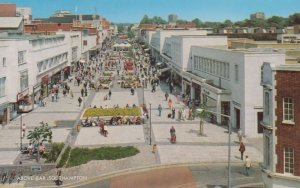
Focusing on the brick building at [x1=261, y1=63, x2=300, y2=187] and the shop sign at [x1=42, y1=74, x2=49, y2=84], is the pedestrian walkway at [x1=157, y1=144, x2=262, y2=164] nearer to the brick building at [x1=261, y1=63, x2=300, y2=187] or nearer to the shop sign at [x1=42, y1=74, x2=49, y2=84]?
the brick building at [x1=261, y1=63, x2=300, y2=187]

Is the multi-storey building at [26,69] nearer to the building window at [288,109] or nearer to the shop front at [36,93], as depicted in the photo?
the shop front at [36,93]

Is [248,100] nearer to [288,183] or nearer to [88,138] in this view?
[88,138]

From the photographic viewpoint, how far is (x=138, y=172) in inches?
1234

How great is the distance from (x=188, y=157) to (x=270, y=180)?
10369 millimetres

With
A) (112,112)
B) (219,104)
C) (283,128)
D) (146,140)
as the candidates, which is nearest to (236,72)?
(219,104)

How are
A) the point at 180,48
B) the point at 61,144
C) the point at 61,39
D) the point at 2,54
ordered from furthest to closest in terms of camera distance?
1. the point at 61,39
2. the point at 180,48
3. the point at 2,54
4. the point at 61,144

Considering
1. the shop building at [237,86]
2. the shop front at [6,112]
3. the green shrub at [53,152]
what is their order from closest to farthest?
the green shrub at [53,152], the shop building at [237,86], the shop front at [6,112]

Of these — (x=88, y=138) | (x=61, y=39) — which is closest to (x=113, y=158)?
(x=88, y=138)

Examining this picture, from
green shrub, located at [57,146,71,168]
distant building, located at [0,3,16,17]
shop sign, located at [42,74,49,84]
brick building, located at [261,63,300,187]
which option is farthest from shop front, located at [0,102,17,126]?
distant building, located at [0,3,16,17]

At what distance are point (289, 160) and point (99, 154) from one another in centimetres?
1459

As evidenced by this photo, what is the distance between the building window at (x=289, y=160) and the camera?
2402 centimetres

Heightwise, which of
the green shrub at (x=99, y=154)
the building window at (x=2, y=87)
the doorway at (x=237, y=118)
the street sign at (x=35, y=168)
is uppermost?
the building window at (x=2, y=87)

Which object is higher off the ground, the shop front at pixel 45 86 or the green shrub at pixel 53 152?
the shop front at pixel 45 86

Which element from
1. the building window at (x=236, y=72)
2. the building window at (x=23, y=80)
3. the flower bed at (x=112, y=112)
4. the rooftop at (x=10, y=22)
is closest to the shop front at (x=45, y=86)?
the building window at (x=23, y=80)
